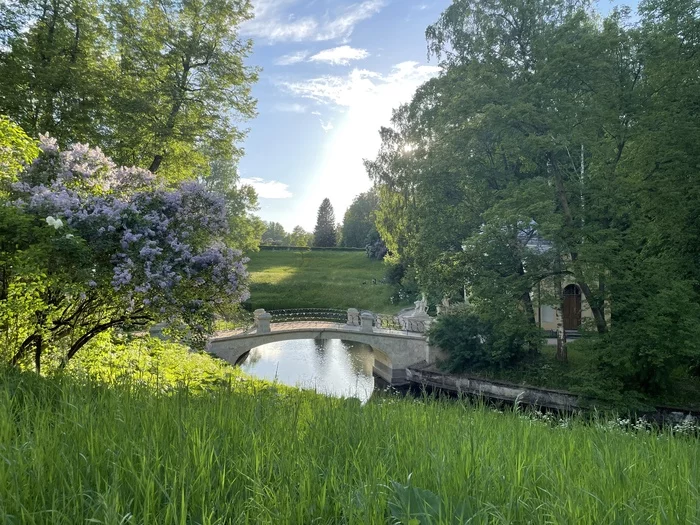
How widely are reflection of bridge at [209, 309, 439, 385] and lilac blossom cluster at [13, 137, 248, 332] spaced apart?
48.4 feet

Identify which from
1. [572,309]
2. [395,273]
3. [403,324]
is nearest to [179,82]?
[403,324]

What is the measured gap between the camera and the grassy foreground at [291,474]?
4.99 ft

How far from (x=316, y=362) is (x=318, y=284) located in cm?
2045

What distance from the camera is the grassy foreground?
4.99 ft

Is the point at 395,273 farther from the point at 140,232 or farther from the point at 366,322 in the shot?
the point at 140,232

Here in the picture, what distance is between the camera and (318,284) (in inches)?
1777

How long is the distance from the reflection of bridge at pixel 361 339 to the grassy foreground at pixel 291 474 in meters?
18.0

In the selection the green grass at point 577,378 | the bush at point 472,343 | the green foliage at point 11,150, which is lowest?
the green grass at point 577,378

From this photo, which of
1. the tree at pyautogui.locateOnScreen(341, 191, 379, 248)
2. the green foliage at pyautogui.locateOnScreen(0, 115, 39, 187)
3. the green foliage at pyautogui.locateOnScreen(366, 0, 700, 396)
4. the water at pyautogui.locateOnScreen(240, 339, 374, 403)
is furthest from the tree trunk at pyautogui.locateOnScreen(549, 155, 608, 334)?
the tree at pyautogui.locateOnScreen(341, 191, 379, 248)

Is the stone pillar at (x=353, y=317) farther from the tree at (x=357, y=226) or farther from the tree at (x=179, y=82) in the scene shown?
the tree at (x=357, y=226)

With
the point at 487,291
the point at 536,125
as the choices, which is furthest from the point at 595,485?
the point at 536,125

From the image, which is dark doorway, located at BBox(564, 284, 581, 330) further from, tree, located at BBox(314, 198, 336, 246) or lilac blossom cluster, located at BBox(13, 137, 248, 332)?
tree, located at BBox(314, 198, 336, 246)

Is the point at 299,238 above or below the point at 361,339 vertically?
above

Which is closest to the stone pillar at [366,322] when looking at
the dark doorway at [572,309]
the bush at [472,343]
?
the bush at [472,343]
